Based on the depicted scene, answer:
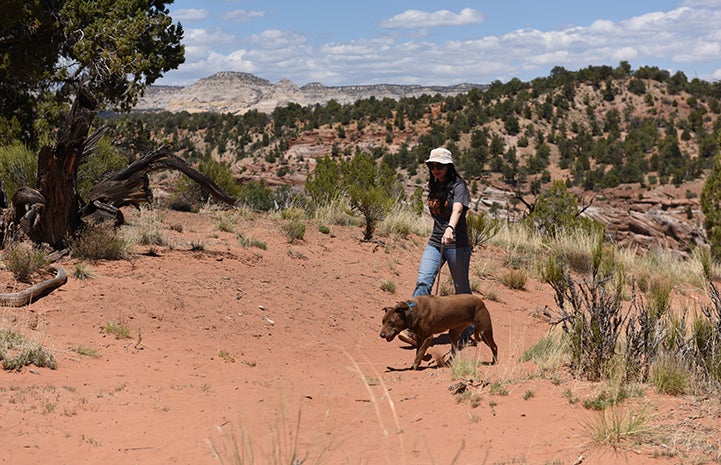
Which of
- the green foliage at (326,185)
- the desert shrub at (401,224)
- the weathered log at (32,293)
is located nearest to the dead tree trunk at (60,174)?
the weathered log at (32,293)

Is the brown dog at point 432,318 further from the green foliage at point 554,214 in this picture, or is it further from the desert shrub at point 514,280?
the green foliage at point 554,214

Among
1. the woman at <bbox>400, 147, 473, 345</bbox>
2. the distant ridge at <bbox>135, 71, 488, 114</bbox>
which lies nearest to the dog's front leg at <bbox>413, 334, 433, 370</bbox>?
the woman at <bbox>400, 147, 473, 345</bbox>

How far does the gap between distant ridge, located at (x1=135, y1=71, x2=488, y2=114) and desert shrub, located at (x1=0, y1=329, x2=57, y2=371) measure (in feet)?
403

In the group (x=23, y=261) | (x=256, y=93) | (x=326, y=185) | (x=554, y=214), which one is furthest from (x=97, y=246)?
(x=256, y=93)

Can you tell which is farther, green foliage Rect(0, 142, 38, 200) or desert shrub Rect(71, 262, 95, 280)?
green foliage Rect(0, 142, 38, 200)

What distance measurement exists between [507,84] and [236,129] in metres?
24.6

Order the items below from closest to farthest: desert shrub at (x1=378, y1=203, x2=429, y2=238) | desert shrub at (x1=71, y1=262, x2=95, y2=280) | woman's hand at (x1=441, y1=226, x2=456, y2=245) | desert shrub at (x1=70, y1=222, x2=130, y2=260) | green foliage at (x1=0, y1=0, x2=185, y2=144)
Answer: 1. woman's hand at (x1=441, y1=226, x2=456, y2=245)
2. desert shrub at (x1=71, y1=262, x2=95, y2=280)
3. desert shrub at (x1=70, y1=222, x2=130, y2=260)
4. desert shrub at (x1=378, y1=203, x2=429, y2=238)
5. green foliage at (x1=0, y1=0, x2=185, y2=144)

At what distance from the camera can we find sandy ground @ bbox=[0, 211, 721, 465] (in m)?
A: 4.53

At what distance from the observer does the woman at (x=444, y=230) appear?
24.4 ft

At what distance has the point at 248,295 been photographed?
948 cm

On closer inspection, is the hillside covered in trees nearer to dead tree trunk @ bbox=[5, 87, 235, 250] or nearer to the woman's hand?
dead tree trunk @ bbox=[5, 87, 235, 250]

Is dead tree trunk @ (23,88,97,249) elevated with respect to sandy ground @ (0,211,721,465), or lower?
elevated

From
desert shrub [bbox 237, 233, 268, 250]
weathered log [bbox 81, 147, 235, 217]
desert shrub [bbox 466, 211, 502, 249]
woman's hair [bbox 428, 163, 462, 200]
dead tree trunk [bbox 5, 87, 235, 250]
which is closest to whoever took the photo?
woman's hair [bbox 428, 163, 462, 200]

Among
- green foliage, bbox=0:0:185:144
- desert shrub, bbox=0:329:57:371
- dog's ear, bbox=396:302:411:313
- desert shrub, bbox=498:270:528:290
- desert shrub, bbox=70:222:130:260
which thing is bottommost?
desert shrub, bbox=498:270:528:290
